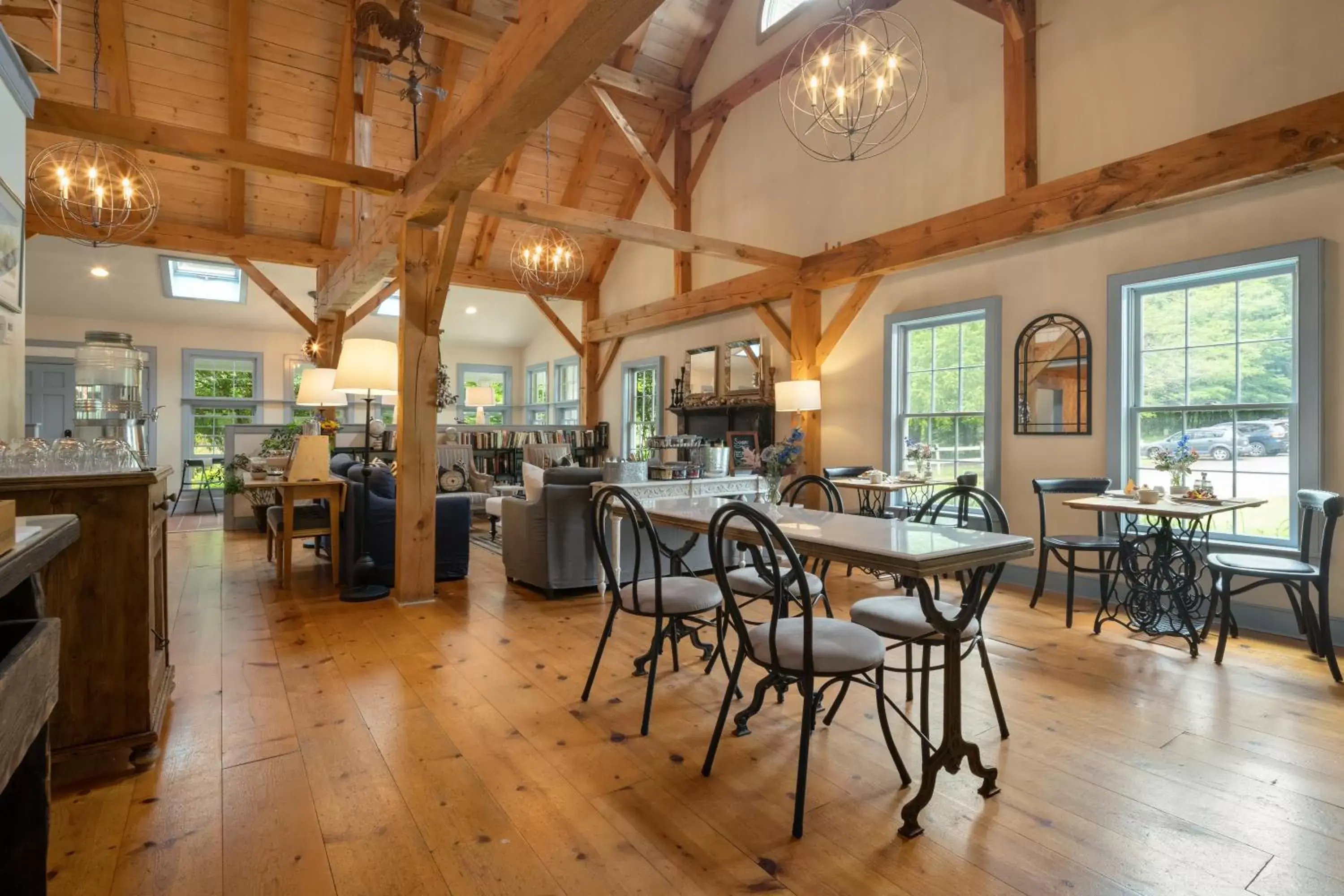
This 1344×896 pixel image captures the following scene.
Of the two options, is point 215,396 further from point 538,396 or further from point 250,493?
point 538,396

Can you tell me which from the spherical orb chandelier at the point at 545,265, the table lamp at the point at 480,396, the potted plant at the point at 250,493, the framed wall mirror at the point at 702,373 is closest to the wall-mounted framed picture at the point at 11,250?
the potted plant at the point at 250,493

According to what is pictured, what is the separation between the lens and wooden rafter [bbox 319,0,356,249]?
623 cm

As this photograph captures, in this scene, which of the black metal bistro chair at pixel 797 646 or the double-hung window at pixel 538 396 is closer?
the black metal bistro chair at pixel 797 646

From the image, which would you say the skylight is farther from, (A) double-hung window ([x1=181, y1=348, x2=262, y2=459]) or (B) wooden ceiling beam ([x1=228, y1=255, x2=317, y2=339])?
(B) wooden ceiling beam ([x1=228, y1=255, x2=317, y2=339])

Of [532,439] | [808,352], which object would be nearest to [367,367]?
[808,352]

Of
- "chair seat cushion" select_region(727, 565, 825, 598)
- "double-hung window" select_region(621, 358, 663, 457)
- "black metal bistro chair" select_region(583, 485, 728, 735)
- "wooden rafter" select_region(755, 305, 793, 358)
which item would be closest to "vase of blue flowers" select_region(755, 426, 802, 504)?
"chair seat cushion" select_region(727, 565, 825, 598)

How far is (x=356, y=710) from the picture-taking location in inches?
102

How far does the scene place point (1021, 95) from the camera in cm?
480

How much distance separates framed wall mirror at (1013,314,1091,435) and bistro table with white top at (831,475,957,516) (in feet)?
2.59

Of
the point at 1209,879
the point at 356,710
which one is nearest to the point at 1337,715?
the point at 1209,879

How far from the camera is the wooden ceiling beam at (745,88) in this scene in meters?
6.82

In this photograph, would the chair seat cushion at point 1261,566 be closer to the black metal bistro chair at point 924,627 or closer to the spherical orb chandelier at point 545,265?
the black metal bistro chair at point 924,627

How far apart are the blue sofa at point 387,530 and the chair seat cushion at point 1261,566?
166 inches

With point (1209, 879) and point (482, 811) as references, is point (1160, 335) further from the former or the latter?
point (482, 811)
